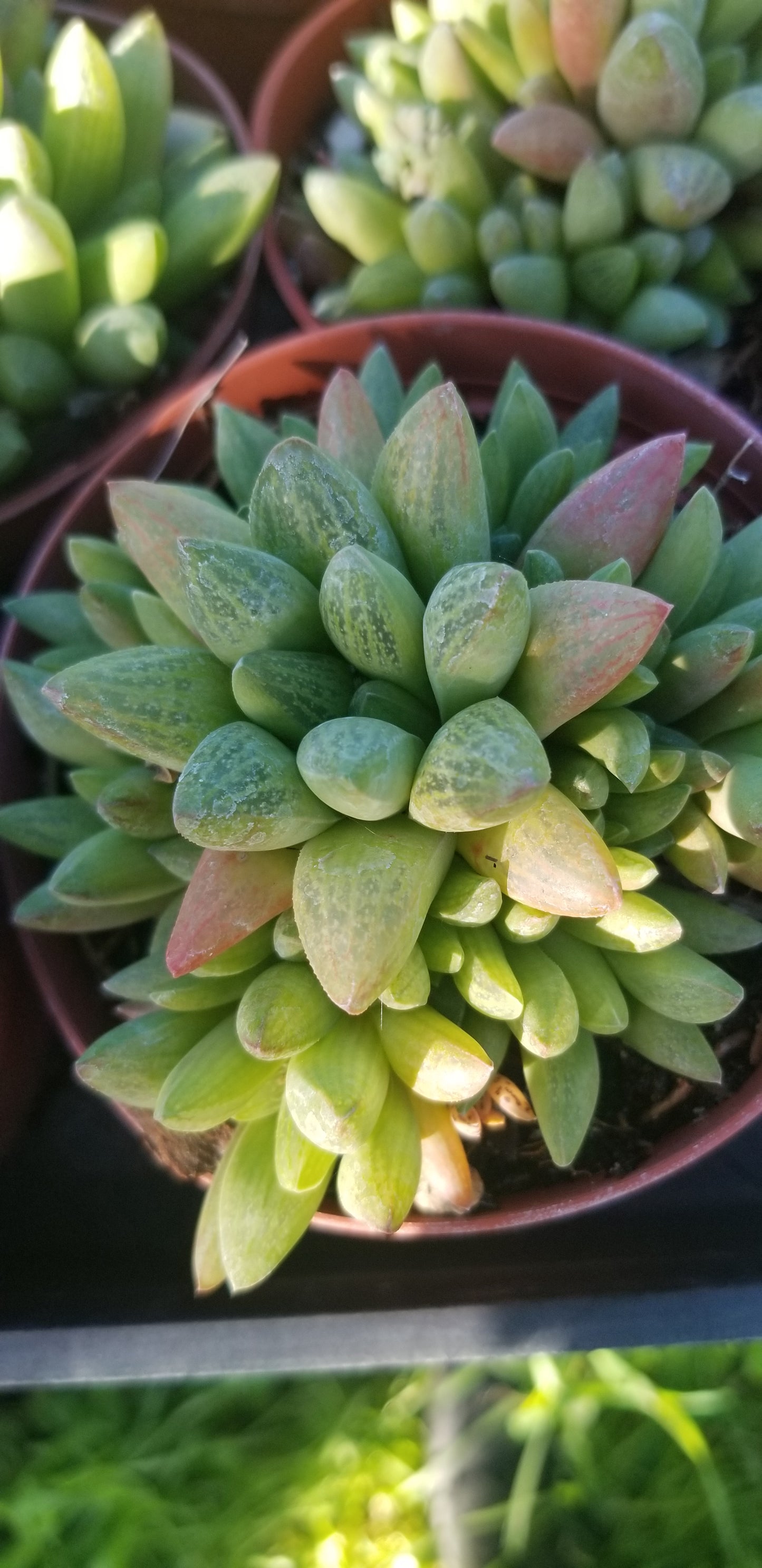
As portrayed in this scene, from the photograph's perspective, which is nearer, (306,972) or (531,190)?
(306,972)

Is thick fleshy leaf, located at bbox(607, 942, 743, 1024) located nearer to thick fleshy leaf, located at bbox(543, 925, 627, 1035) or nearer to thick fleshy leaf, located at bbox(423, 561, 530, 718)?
thick fleshy leaf, located at bbox(543, 925, 627, 1035)

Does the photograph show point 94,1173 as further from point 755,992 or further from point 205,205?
point 205,205

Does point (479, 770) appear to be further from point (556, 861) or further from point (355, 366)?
point (355, 366)

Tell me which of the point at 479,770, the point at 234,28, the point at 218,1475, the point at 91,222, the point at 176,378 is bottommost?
the point at 218,1475

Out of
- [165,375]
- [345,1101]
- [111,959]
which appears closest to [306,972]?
[345,1101]

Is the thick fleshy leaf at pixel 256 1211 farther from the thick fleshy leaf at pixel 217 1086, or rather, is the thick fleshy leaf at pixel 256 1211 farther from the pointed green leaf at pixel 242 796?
the pointed green leaf at pixel 242 796

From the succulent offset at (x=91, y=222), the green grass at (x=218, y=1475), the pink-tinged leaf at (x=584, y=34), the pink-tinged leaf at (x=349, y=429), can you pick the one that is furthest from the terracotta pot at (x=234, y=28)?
the green grass at (x=218, y=1475)

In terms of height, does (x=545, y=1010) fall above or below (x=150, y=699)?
below

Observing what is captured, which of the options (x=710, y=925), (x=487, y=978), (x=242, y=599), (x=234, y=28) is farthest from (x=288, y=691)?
Answer: (x=234, y=28)
